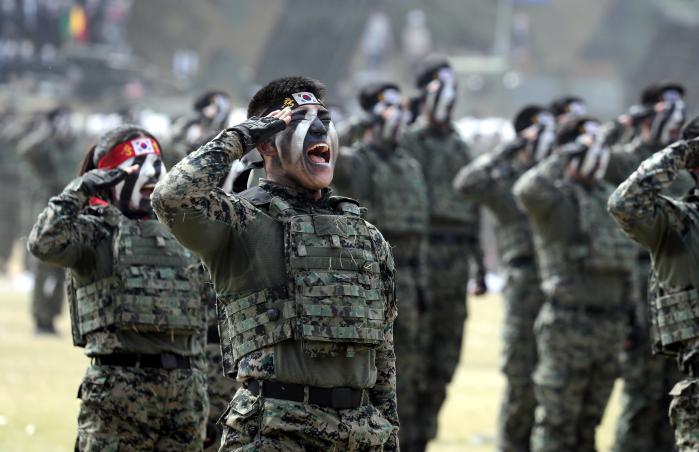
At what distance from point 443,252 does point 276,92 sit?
247 inches

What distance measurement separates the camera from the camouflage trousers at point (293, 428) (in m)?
5.72

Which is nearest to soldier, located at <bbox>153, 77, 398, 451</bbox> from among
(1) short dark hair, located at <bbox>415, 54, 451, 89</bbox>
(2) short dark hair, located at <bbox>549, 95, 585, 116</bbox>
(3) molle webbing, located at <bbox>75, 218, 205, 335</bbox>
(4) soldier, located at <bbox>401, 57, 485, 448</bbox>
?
(3) molle webbing, located at <bbox>75, 218, 205, 335</bbox>

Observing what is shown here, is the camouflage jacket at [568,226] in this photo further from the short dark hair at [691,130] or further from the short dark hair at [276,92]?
the short dark hair at [276,92]

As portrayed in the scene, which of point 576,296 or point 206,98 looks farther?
point 206,98

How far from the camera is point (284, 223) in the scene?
19.4 feet

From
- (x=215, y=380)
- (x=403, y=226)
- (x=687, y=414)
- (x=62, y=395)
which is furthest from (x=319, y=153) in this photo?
(x=62, y=395)

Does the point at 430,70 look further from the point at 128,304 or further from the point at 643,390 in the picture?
the point at 128,304

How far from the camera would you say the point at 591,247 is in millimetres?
10414

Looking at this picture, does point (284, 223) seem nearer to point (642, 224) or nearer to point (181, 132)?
point (642, 224)

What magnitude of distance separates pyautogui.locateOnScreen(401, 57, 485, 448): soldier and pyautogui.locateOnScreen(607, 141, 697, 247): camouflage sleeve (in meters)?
4.55

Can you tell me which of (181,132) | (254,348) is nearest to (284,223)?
(254,348)

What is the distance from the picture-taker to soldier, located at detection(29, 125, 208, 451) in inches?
300

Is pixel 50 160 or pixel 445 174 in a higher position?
pixel 50 160

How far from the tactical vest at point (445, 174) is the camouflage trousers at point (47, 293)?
6.16 meters
